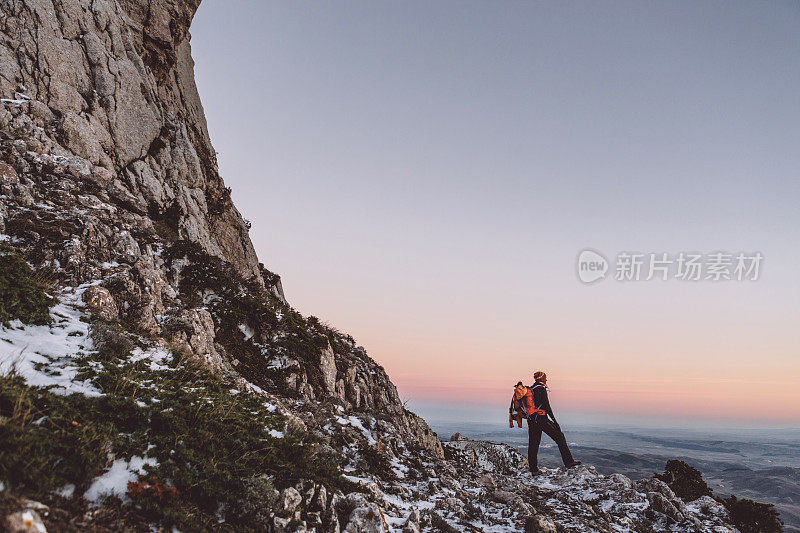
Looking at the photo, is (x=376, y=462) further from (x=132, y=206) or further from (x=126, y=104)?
(x=126, y=104)

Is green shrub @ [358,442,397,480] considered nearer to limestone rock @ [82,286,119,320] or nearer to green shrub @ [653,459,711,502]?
limestone rock @ [82,286,119,320]

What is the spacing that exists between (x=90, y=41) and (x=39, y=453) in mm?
27574

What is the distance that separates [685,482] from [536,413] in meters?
7.77

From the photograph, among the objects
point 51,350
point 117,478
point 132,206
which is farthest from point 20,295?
point 132,206

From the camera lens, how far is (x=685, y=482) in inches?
627

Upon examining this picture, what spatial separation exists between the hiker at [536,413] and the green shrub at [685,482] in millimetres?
4397

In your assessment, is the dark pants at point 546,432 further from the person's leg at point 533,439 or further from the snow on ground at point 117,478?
the snow on ground at point 117,478

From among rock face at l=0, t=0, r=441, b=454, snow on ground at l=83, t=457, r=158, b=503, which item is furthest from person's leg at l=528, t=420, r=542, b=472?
snow on ground at l=83, t=457, r=158, b=503

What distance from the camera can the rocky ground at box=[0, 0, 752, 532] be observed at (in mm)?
5906

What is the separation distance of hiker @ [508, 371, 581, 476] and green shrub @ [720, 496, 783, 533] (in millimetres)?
5253

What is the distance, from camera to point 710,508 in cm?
1198

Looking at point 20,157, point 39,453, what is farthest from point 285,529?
point 20,157

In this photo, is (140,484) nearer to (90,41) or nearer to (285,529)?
(285,529)

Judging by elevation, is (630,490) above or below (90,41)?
below
